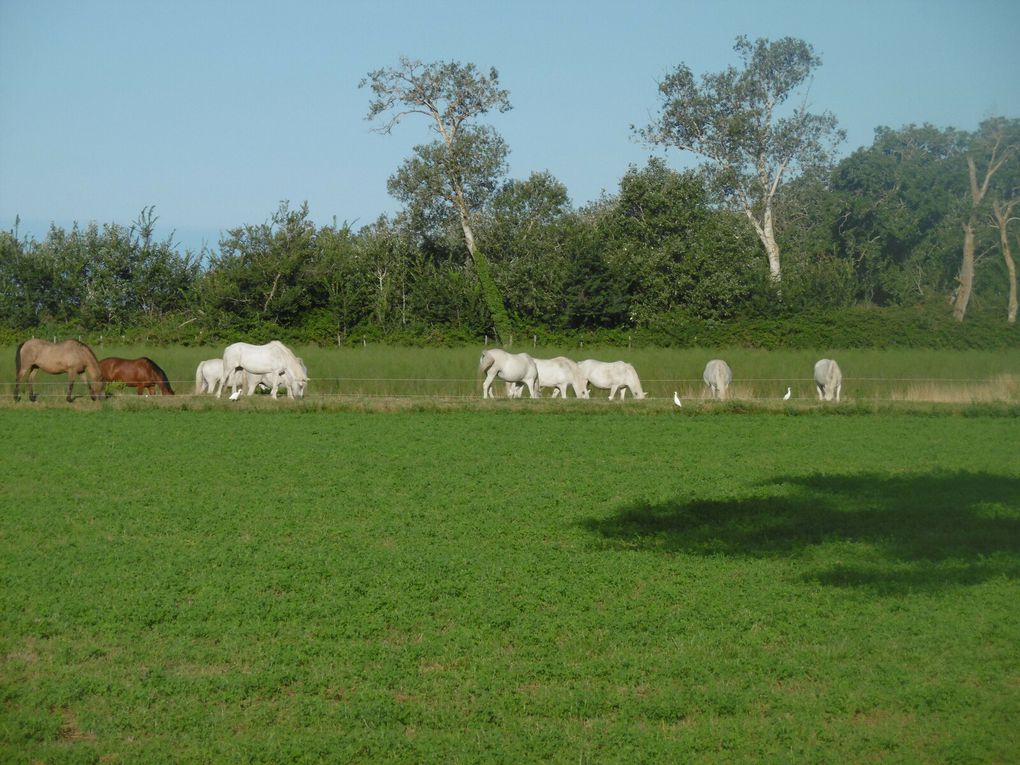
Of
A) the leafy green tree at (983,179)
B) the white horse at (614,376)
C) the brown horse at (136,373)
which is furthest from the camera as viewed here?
the leafy green tree at (983,179)

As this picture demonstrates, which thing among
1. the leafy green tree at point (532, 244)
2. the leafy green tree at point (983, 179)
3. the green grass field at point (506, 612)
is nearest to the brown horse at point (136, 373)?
the green grass field at point (506, 612)

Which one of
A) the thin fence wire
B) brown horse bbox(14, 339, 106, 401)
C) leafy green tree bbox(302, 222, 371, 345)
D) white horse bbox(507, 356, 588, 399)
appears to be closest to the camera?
brown horse bbox(14, 339, 106, 401)

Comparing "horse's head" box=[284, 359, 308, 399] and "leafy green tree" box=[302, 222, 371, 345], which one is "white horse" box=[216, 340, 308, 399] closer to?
"horse's head" box=[284, 359, 308, 399]

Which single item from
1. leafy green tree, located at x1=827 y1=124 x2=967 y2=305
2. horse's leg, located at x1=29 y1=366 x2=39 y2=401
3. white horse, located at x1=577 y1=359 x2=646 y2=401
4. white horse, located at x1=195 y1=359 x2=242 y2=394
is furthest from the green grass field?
leafy green tree, located at x1=827 y1=124 x2=967 y2=305

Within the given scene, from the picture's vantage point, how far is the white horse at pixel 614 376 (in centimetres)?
3091

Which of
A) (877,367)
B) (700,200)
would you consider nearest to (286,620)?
(877,367)

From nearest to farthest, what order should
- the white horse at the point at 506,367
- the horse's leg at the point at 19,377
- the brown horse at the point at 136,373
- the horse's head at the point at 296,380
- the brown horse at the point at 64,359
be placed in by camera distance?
1. the horse's leg at the point at 19,377
2. the brown horse at the point at 64,359
3. the horse's head at the point at 296,380
4. the white horse at the point at 506,367
5. the brown horse at the point at 136,373

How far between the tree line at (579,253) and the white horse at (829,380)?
37.0 feet

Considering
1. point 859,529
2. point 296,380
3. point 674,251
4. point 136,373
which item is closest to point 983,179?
point 674,251

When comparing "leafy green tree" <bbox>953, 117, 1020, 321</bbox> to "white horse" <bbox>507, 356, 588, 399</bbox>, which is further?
"leafy green tree" <bbox>953, 117, 1020, 321</bbox>

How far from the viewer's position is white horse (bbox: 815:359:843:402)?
30.2 metres

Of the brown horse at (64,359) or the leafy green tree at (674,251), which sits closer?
the brown horse at (64,359)

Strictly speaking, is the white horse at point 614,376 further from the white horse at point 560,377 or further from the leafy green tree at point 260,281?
the leafy green tree at point 260,281

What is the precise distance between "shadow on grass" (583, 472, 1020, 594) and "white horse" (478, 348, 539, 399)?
15.7m
